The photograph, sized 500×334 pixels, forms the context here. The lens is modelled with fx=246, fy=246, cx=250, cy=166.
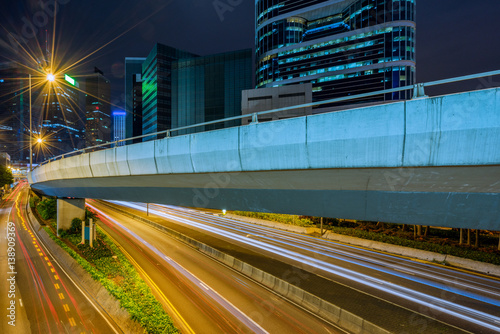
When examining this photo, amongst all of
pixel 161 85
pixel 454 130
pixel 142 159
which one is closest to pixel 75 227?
pixel 142 159

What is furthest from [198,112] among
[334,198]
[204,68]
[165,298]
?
[334,198]

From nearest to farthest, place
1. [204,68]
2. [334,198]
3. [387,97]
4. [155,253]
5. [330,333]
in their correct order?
1. [334,198]
2. [330,333]
3. [155,253]
4. [387,97]
5. [204,68]

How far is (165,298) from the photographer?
12.6 metres

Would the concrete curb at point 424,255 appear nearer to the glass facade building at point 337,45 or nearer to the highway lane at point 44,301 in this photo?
the highway lane at point 44,301

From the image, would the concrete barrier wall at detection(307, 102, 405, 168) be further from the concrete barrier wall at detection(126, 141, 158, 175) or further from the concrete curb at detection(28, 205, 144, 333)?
the concrete curb at detection(28, 205, 144, 333)

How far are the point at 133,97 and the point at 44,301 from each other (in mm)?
160557

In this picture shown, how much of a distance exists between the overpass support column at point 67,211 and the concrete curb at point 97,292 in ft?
7.05

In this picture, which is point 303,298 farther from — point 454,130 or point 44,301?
point 44,301

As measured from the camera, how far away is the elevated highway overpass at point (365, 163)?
4.38m

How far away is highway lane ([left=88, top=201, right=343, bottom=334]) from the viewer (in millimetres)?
10336

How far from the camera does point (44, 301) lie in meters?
12.2

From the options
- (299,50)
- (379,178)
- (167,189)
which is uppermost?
(299,50)

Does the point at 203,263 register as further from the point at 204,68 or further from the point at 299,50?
the point at 299,50

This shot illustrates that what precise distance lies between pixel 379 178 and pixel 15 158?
21694cm
